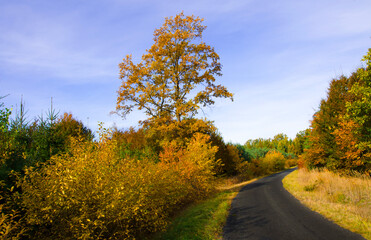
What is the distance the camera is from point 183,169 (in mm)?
15445

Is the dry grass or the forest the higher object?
the forest

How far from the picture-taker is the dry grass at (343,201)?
896cm

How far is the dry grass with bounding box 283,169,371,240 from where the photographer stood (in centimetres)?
896

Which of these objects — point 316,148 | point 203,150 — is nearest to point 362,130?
point 316,148

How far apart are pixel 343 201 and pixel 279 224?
5805 mm

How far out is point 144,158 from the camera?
39.9 ft

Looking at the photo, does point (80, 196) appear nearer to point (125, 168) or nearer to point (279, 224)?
point (125, 168)

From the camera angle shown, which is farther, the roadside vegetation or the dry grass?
the dry grass

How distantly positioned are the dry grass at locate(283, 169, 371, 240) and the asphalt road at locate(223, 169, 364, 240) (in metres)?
0.49

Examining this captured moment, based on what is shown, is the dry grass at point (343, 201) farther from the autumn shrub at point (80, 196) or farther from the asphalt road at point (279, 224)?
the autumn shrub at point (80, 196)

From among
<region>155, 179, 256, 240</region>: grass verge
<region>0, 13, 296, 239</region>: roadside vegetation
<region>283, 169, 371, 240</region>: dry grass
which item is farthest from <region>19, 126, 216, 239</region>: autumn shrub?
<region>283, 169, 371, 240</region>: dry grass

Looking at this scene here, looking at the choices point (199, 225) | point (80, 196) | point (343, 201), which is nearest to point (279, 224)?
point (199, 225)

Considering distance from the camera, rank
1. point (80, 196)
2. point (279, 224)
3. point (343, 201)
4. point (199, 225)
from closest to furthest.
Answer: point (80, 196) → point (279, 224) → point (199, 225) → point (343, 201)

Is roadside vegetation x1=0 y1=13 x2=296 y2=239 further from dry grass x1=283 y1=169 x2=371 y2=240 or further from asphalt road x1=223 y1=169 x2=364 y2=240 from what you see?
dry grass x1=283 y1=169 x2=371 y2=240
